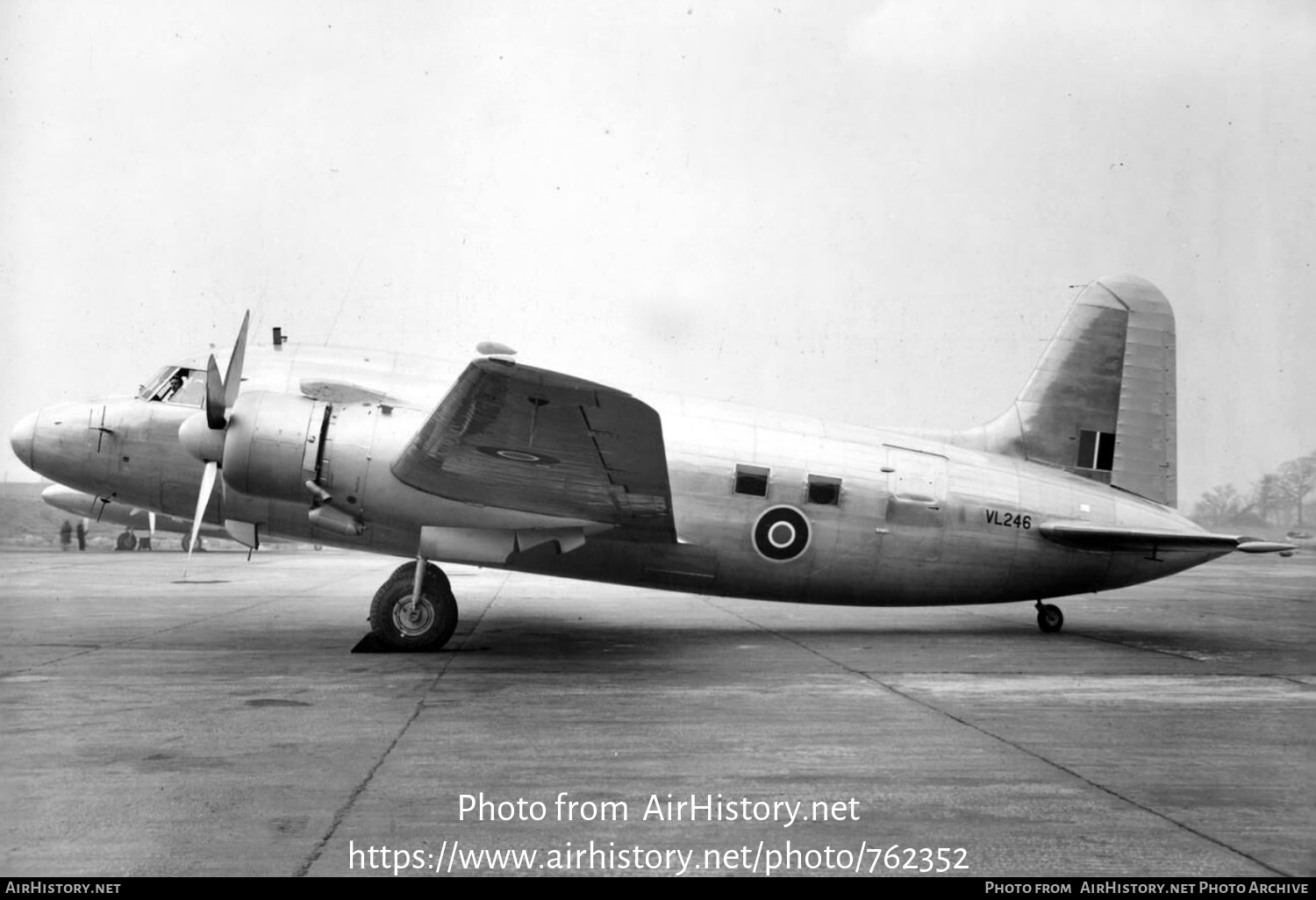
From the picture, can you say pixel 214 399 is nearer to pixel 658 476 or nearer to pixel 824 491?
pixel 658 476

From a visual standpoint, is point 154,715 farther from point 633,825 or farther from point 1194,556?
point 1194,556

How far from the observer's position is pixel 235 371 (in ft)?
34.5

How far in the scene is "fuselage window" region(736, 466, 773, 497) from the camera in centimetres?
1164

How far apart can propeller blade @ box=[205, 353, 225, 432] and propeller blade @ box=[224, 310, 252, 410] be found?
125mm

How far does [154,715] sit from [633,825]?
4.44m

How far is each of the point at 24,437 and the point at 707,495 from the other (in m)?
8.12

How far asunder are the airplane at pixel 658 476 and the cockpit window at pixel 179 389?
0.12ft

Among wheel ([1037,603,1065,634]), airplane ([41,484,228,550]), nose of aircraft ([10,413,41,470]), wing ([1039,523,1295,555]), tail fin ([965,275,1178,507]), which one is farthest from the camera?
airplane ([41,484,228,550])

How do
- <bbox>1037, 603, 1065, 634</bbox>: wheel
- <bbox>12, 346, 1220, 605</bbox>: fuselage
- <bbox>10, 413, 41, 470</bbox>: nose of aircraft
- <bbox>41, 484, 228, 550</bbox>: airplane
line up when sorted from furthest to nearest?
<bbox>41, 484, 228, 550</bbox>: airplane → <bbox>1037, 603, 1065, 634</bbox>: wheel → <bbox>10, 413, 41, 470</bbox>: nose of aircraft → <bbox>12, 346, 1220, 605</bbox>: fuselage

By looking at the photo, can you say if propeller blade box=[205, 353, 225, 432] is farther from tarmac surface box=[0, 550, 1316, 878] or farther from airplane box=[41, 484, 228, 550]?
airplane box=[41, 484, 228, 550]

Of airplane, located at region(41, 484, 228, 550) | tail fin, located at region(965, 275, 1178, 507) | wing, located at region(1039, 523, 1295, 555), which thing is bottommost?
airplane, located at region(41, 484, 228, 550)

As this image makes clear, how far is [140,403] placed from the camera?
11.5 m

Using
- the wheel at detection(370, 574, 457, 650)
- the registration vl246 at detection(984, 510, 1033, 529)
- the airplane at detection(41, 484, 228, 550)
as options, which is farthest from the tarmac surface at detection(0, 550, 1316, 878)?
the airplane at detection(41, 484, 228, 550)

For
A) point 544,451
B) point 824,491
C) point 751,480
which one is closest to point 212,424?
point 544,451
